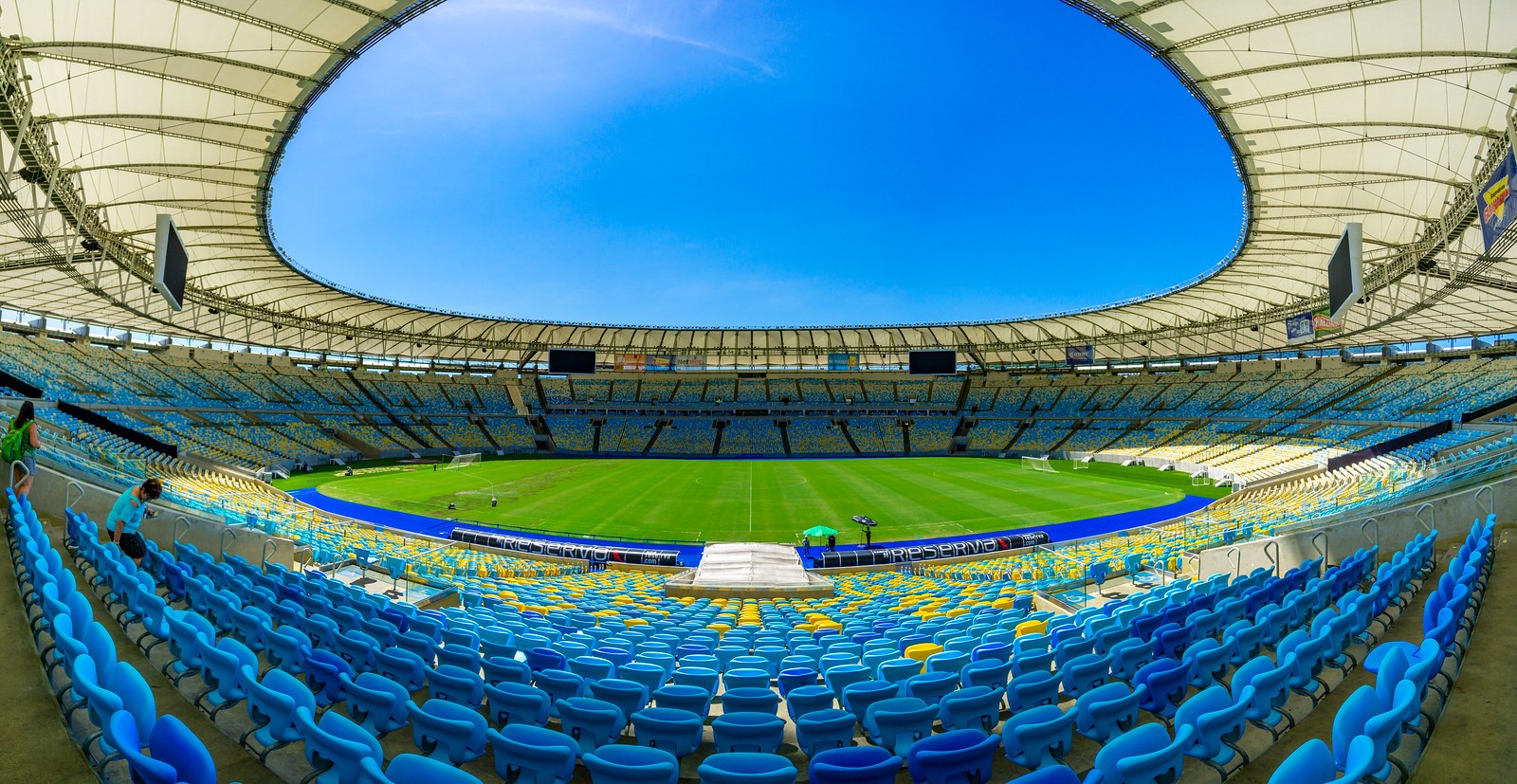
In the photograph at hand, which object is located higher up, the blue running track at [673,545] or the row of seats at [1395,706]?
the row of seats at [1395,706]

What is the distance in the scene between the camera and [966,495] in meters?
37.2

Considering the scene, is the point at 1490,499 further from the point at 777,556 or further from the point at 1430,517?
the point at 777,556

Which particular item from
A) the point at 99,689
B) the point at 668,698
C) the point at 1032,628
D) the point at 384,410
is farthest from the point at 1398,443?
the point at 384,410

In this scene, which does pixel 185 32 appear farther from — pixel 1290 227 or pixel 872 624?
pixel 1290 227

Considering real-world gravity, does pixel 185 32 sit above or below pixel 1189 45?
below

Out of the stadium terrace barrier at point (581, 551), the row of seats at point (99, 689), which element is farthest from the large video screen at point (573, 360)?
the row of seats at point (99, 689)

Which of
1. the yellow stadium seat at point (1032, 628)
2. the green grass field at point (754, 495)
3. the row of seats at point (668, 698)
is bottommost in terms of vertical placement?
the green grass field at point (754, 495)

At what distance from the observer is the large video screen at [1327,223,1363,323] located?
18.5 m

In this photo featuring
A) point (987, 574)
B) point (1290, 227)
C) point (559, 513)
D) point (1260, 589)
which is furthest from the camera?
point (559, 513)

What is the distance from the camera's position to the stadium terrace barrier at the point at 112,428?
104ft

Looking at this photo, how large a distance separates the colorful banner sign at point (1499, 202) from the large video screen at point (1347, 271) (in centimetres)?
258

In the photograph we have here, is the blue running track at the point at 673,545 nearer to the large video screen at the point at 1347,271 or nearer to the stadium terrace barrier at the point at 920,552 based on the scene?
the stadium terrace barrier at the point at 920,552

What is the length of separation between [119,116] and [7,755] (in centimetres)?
2002

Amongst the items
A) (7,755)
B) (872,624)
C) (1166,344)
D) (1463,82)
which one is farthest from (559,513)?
(1166,344)
